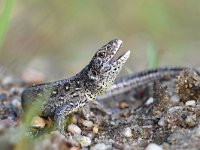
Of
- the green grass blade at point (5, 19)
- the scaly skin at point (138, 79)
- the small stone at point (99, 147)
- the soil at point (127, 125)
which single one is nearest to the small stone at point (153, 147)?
the soil at point (127, 125)

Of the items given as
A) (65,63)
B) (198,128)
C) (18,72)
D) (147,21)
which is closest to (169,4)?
(147,21)

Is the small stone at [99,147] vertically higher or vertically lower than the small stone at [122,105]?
lower

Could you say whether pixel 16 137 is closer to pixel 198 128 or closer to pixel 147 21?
pixel 198 128

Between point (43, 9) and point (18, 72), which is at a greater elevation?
point (43, 9)

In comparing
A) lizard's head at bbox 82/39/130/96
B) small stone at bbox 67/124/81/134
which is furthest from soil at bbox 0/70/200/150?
lizard's head at bbox 82/39/130/96

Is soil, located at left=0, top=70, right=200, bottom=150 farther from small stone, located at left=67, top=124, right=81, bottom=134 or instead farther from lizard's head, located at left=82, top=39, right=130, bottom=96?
lizard's head, located at left=82, top=39, right=130, bottom=96

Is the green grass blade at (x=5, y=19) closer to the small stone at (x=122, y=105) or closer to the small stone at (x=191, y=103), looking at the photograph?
the small stone at (x=122, y=105)

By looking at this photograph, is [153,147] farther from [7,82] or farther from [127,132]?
[7,82]
